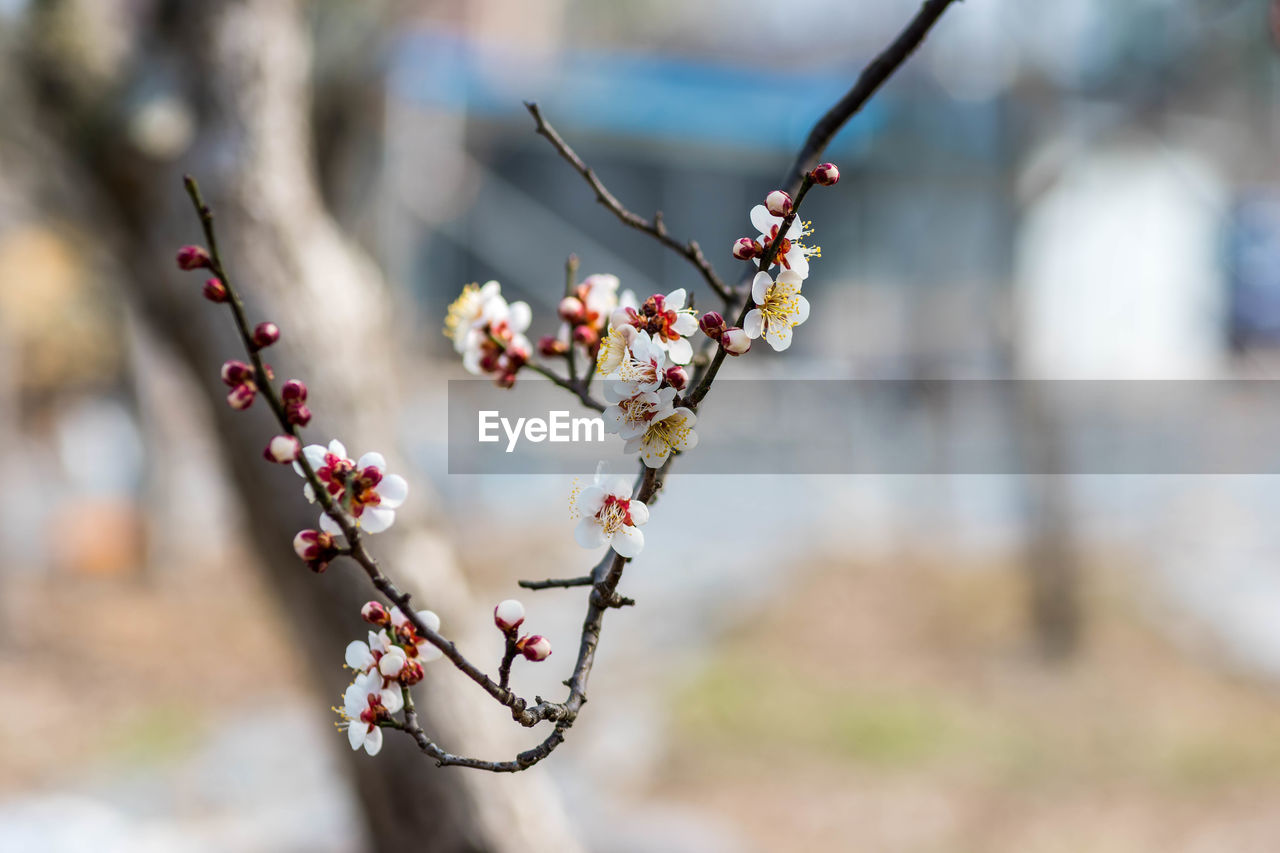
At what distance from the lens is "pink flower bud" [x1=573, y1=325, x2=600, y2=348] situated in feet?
2.57

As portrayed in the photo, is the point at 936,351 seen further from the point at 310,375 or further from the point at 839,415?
the point at 310,375

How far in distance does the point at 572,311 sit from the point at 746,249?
9.5 inches

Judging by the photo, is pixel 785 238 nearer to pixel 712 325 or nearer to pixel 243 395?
pixel 712 325

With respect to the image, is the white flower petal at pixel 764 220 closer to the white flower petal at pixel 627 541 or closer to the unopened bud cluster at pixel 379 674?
the white flower petal at pixel 627 541

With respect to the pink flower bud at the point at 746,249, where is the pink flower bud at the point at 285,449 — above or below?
below

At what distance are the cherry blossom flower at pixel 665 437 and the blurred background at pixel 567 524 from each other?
1100 mm

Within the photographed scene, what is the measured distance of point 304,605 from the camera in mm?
1642

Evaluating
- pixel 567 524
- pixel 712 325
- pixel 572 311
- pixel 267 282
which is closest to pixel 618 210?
pixel 572 311

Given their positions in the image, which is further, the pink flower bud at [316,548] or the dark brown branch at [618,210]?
the dark brown branch at [618,210]

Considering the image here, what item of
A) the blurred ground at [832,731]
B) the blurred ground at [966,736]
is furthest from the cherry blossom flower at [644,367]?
the blurred ground at [966,736]

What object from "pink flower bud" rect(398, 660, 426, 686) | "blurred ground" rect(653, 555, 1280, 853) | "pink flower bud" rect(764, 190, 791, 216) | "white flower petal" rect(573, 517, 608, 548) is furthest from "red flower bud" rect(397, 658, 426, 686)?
"blurred ground" rect(653, 555, 1280, 853)

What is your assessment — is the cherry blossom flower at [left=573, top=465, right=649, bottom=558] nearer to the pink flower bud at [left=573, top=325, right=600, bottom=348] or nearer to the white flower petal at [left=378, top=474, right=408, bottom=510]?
the white flower petal at [left=378, top=474, right=408, bottom=510]

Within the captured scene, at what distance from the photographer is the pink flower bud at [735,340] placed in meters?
0.50

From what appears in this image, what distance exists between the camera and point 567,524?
6.26m
